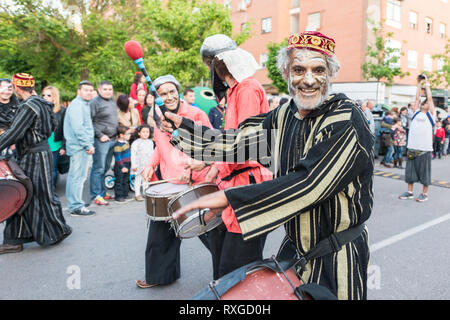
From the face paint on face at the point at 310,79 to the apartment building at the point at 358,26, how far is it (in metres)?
21.4

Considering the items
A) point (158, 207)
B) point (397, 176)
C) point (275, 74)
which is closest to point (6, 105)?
point (158, 207)

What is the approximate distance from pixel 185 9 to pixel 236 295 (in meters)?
14.9

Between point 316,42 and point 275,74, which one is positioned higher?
point 275,74

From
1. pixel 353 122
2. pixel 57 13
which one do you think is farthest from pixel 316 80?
pixel 57 13

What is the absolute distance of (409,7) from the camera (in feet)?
93.1

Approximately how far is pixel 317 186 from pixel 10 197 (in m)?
3.68

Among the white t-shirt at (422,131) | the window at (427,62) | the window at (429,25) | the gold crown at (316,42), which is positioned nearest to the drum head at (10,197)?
the gold crown at (316,42)

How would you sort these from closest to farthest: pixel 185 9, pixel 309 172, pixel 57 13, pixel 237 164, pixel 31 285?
pixel 309 172
pixel 237 164
pixel 31 285
pixel 57 13
pixel 185 9

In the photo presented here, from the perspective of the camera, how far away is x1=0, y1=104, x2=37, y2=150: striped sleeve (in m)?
4.06

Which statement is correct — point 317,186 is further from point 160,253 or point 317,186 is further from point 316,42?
point 160,253

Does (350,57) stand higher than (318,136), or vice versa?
(350,57)

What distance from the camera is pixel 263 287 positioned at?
4.39 ft

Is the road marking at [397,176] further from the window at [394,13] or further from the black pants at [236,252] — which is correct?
the window at [394,13]

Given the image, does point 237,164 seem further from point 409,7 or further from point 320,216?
point 409,7
